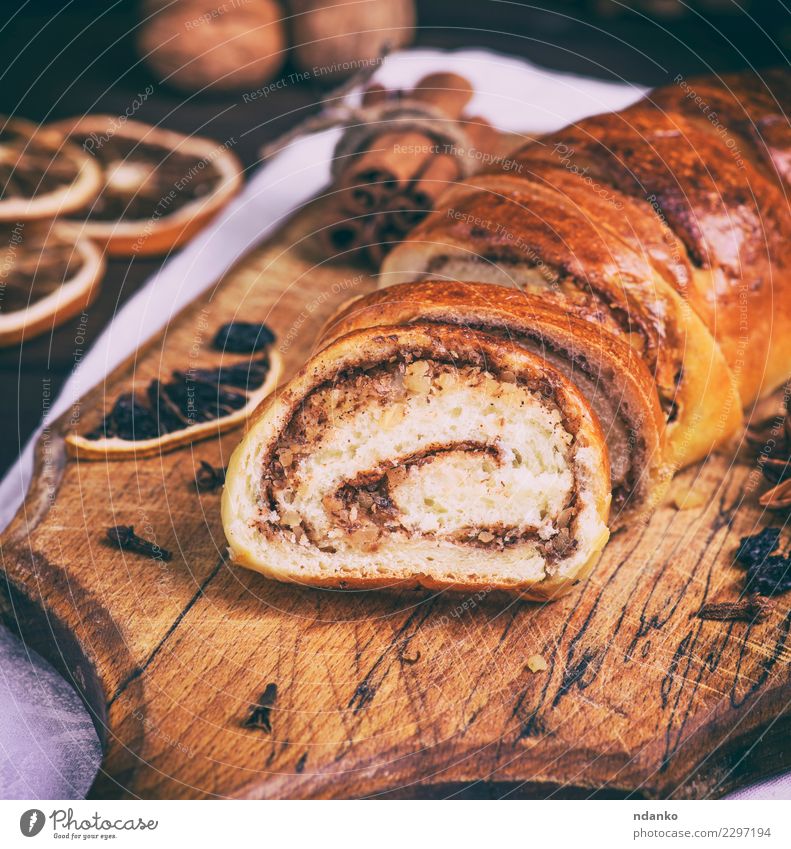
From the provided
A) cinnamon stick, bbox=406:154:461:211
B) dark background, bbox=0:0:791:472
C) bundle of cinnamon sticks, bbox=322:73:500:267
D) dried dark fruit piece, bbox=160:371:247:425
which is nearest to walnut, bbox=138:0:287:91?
dark background, bbox=0:0:791:472

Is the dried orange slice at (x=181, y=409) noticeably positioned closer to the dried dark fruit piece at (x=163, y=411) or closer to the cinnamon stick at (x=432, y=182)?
the dried dark fruit piece at (x=163, y=411)

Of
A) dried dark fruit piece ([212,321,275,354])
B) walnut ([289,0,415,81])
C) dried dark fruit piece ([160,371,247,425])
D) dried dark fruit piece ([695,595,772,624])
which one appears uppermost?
walnut ([289,0,415,81])

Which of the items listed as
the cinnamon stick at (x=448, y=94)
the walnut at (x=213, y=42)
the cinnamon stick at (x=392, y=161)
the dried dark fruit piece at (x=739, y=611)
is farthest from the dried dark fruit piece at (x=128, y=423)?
the walnut at (x=213, y=42)

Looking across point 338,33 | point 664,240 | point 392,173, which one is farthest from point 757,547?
point 338,33

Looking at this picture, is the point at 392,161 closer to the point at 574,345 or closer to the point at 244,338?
the point at 244,338

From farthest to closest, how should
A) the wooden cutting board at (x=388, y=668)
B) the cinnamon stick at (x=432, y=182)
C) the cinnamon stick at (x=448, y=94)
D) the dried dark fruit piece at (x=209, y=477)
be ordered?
the cinnamon stick at (x=448, y=94)
the cinnamon stick at (x=432, y=182)
the dried dark fruit piece at (x=209, y=477)
the wooden cutting board at (x=388, y=668)

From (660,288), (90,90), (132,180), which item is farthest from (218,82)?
(660,288)

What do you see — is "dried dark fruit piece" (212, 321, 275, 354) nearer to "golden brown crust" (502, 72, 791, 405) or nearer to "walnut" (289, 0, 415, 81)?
"golden brown crust" (502, 72, 791, 405)
